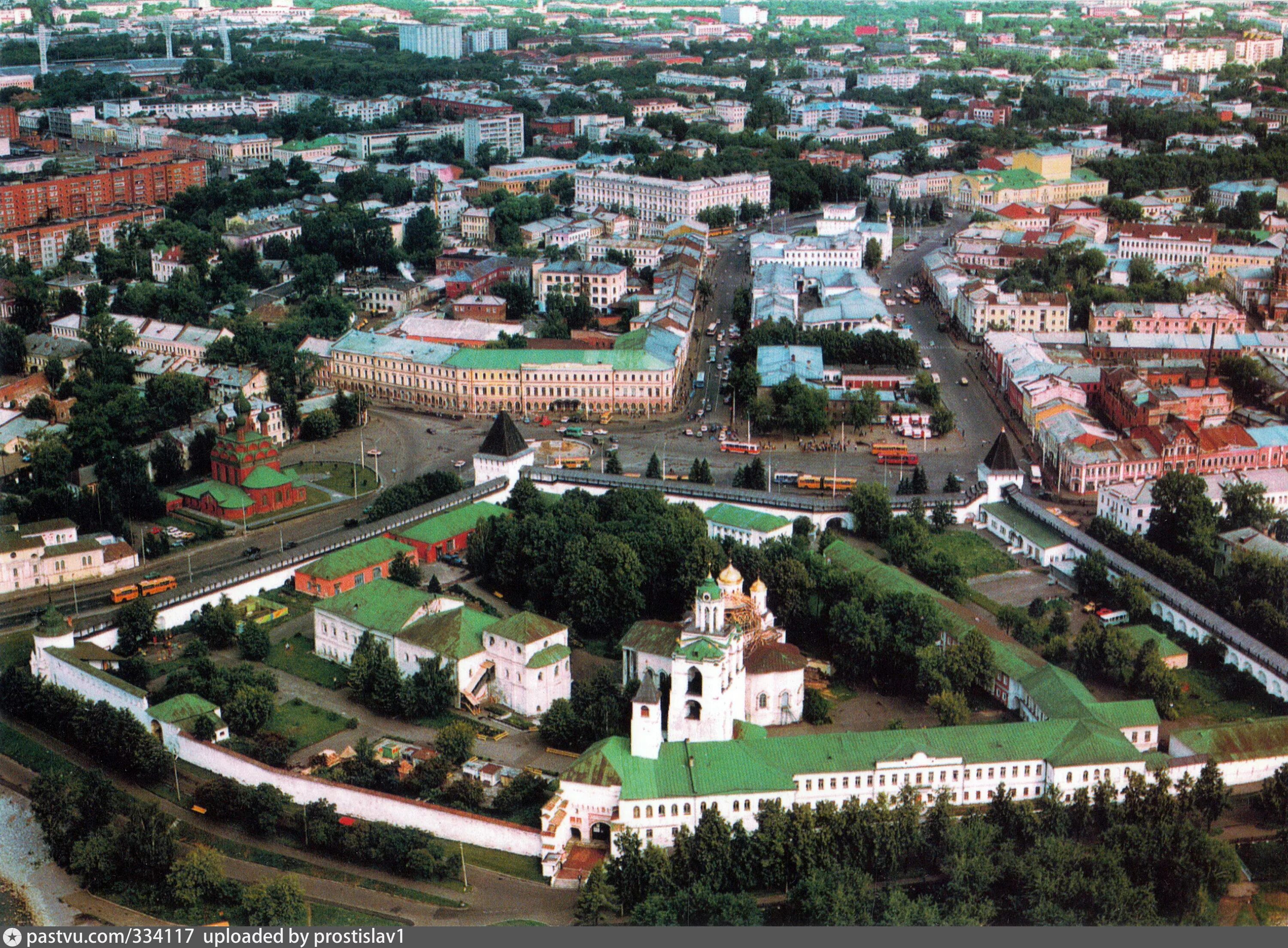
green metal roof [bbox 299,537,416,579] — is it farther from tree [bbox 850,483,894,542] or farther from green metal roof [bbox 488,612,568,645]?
tree [bbox 850,483,894,542]

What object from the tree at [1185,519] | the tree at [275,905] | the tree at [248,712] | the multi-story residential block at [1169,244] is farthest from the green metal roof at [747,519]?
the multi-story residential block at [1169,244]

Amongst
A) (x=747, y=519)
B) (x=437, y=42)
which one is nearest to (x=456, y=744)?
(x=747, y=519)

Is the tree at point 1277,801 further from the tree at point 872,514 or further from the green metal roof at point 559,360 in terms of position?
the green metal roof at point 559,360

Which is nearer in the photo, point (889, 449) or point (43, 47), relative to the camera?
point (889, 449)

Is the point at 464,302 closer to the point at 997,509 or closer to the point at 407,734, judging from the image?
the point at 997,509

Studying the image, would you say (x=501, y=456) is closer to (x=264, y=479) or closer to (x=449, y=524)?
(x=449, y=524)

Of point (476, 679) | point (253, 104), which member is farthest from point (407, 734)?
point (253, 104)
